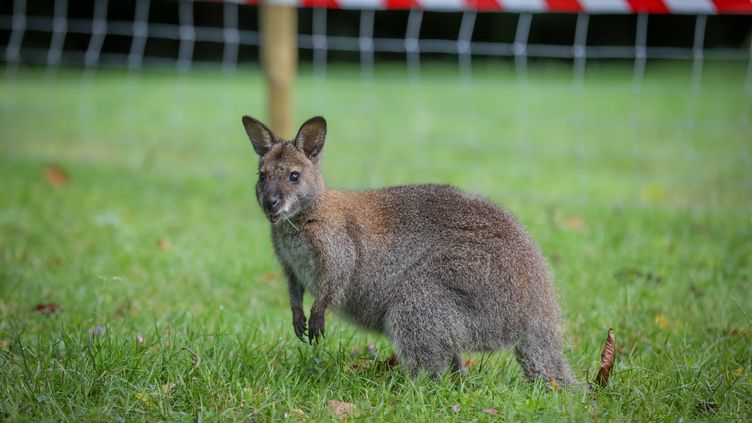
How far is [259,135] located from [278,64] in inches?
125

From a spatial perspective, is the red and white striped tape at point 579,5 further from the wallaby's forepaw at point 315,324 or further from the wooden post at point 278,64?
the wallaby's forepaw at point 315,324

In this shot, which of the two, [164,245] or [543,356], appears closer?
[543,356]

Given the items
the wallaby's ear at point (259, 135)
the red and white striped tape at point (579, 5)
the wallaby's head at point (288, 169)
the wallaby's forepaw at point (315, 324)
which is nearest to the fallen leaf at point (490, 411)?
the wallaby's forepaw at point (315, 324)

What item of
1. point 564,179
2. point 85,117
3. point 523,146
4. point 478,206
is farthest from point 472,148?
point 478,206

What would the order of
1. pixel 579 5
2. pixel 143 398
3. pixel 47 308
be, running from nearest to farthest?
pixel 143 398 < pixel 47 308 < pixel 579 5

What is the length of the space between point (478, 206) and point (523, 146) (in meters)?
5.61

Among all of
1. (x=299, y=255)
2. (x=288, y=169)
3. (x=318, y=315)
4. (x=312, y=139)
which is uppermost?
(x=312, y=139)

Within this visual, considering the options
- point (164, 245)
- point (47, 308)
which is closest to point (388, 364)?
point (47, 308)

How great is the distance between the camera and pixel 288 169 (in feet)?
11.1

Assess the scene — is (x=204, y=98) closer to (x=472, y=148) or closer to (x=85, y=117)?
(x=85, y=117)

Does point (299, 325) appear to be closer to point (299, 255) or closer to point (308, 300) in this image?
point (299, 255)

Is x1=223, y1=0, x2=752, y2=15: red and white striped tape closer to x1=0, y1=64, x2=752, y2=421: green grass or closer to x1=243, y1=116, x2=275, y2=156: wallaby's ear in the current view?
x1=0, y1=64, x2=752, y2=421: green grass

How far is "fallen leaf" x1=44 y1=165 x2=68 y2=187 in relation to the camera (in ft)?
21.6

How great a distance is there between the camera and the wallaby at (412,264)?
323 cm
